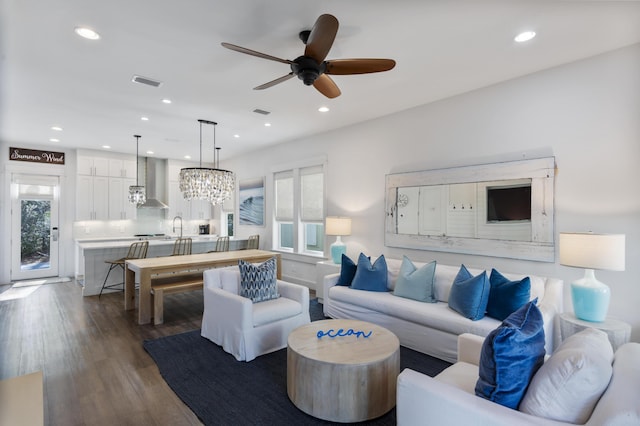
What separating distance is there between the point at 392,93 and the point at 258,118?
2.09 meters

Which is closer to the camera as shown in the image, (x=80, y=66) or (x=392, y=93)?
(x=80, y=66)

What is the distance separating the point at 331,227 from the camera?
5.15 m

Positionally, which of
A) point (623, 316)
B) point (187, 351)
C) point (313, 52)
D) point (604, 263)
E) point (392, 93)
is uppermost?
point (392, 93)

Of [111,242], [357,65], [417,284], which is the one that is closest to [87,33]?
[357,65]

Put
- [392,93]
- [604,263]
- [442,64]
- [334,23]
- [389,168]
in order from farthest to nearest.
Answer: [389,168] < [392,93] < [442,64] < [604,263] < [334,23]

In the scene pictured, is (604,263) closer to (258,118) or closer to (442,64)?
(442,64)

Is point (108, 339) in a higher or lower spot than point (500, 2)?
lower

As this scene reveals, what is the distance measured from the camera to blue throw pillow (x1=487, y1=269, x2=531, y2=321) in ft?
9.80

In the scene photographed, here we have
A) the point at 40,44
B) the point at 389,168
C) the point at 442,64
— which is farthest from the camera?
the point at 389,168

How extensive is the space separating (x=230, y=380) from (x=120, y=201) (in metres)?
6.35

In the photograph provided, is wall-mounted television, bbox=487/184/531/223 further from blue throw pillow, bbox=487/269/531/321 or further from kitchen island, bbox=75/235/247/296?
kitchen island, bbox=75/235/247/296

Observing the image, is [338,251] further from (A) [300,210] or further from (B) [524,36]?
(B) [524,36]

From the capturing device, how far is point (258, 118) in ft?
16.7

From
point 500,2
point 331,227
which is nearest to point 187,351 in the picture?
point 331,227
